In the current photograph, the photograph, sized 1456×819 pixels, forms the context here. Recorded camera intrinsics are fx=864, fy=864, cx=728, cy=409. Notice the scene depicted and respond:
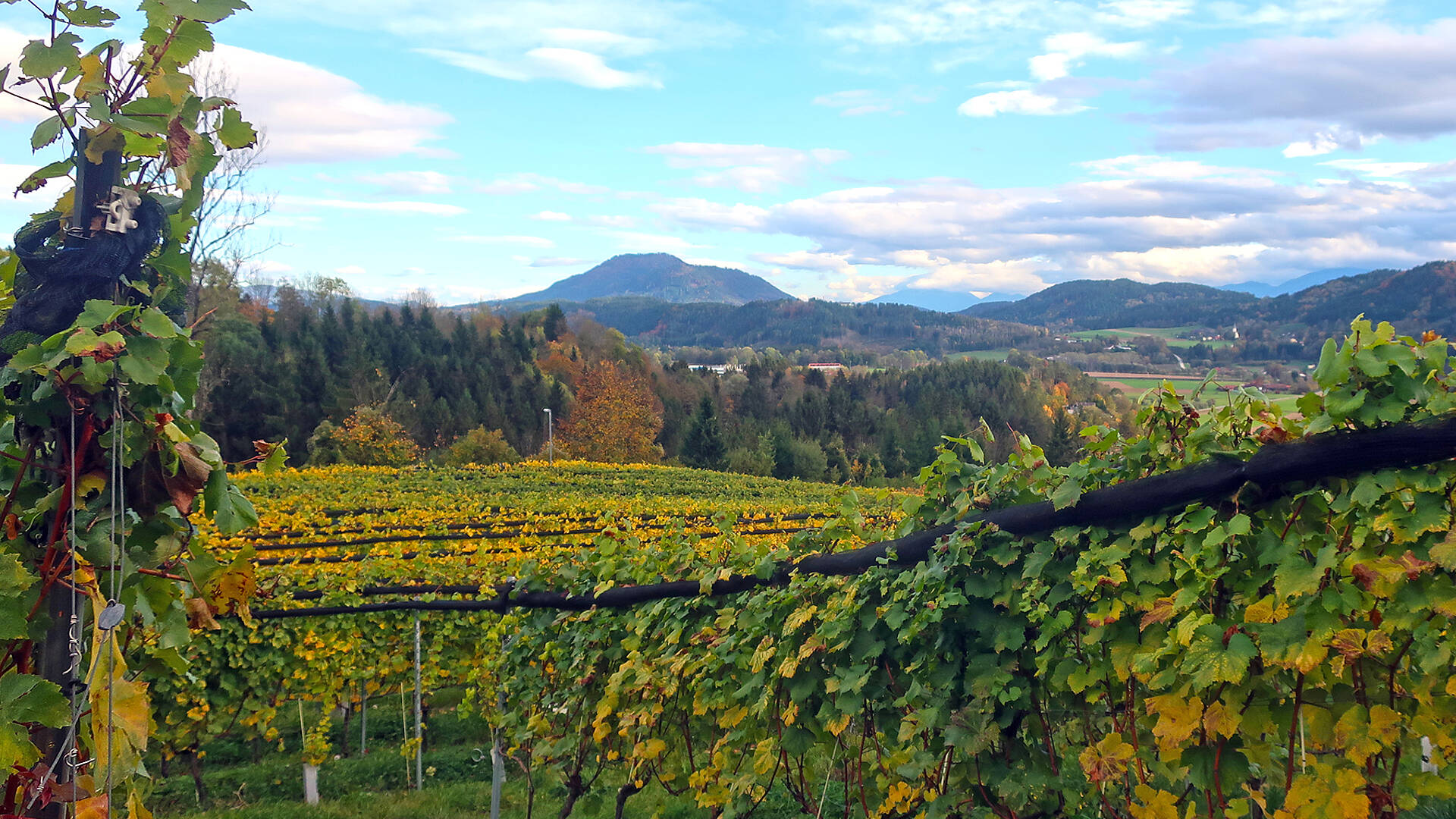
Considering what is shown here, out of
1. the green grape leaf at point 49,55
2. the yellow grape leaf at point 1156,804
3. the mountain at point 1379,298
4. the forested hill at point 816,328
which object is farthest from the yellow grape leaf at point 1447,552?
the forested hill at point 816,328

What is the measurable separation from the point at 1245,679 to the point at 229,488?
80.2 inches

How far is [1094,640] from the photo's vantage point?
6.22ft

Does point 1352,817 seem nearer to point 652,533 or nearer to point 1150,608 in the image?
point 1150,608

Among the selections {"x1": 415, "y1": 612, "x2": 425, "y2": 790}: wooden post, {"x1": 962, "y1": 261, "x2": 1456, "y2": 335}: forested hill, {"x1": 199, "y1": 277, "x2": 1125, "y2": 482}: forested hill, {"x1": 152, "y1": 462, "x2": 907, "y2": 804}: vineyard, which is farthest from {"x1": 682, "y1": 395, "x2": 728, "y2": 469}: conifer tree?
{"x1": 415, "y1": 612, "x2": 425, "y2": 790}: wooden post

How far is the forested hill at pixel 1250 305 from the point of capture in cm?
2300

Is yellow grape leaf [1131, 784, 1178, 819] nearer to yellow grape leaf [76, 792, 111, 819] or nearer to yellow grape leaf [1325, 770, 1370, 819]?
yellow grape leaf [1325, 770, 1370, 819]

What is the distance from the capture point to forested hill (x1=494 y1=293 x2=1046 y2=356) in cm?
14588

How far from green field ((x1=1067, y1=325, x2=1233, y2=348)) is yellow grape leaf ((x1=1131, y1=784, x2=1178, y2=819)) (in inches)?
2725

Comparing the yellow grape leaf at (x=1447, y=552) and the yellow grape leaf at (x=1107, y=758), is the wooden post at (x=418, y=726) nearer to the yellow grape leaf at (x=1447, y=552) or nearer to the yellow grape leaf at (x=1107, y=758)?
the yellow grape leaf at (x=1107, y=758)

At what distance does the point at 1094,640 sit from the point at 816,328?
542 feet

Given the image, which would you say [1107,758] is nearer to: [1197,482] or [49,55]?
[1197,482]

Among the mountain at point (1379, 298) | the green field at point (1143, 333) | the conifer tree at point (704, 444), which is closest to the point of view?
the mountain at point (1379, 298)

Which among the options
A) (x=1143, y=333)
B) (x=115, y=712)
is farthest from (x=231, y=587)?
(x=1143, y=333)

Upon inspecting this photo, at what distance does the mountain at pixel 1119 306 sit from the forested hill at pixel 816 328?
1165 centimetres
